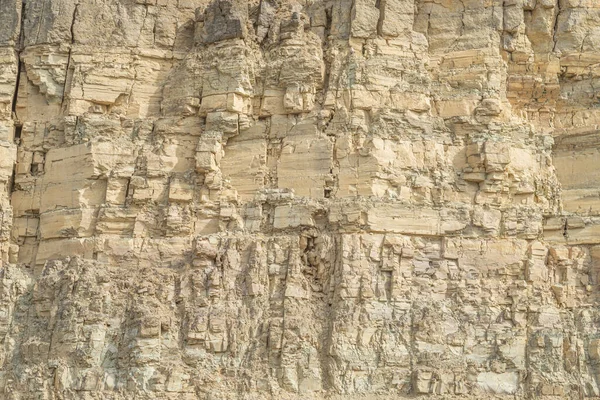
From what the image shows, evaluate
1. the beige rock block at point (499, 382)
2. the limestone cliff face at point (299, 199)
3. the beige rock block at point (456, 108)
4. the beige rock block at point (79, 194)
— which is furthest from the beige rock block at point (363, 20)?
the beige rock block at point (499, 382)

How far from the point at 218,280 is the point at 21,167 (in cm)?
527

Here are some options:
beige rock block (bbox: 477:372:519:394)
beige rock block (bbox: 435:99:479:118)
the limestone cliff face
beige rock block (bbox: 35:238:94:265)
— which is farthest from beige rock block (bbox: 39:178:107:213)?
beige rock block (bbox: 477:372:519:394)

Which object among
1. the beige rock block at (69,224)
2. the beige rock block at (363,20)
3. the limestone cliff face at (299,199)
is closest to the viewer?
the limestone cliff face at (299,199)

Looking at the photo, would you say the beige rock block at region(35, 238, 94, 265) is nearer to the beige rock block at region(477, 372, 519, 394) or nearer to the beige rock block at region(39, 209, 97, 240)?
the beige rock block at region(39, 209, 97, 240)

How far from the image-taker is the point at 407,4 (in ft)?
78.8

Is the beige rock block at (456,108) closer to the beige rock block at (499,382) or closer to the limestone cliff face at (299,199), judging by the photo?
the limestone cliff face at (299,199)

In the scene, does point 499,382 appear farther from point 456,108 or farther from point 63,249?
point 63,249

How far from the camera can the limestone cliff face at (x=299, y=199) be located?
21.2 metres

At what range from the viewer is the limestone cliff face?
21188 mm

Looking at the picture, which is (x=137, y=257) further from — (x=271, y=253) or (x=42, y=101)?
(x=42, y=101)

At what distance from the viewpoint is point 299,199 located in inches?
887

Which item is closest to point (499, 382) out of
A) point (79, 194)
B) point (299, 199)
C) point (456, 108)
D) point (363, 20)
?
point (299, 199)

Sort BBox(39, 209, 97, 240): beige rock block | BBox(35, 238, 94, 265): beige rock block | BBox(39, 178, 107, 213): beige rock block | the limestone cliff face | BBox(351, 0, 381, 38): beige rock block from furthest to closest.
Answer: BBox(351, 0, 381, 38): beige rock block
BBox(39, 178, 107, 213): beige rock block
BBox(39, 209, 97, 240): beige rock block
BBox(35, 238, 94, 265): beige rock block
the limestone cliff face

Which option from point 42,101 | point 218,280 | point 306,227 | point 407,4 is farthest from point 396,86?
point 42,101
